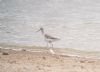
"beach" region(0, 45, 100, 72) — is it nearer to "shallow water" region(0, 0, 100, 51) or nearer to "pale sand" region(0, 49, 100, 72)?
"pale sand" region(0, 49, 100, 72)

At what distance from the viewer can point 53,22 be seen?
17.2 meters

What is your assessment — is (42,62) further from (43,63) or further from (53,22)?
(53,22)

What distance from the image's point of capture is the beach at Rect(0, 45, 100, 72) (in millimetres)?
8727

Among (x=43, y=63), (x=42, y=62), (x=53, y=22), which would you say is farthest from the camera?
(x=53, y=22)

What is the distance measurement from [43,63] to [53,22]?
7.91 meters

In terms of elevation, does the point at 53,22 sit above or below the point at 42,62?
below

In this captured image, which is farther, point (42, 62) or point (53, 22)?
point (53, 22)

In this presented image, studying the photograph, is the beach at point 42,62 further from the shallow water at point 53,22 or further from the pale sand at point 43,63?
the shallow water at point 53,22

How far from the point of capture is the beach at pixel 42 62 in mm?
8727

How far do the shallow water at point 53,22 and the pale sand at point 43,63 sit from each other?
2102 millimetres

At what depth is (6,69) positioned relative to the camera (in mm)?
8562

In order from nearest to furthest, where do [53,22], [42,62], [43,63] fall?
[43,63]
[42,62]
[53,22]

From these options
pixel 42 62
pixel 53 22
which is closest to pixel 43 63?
pixel 42 62

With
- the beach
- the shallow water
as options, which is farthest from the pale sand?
the shallow water
